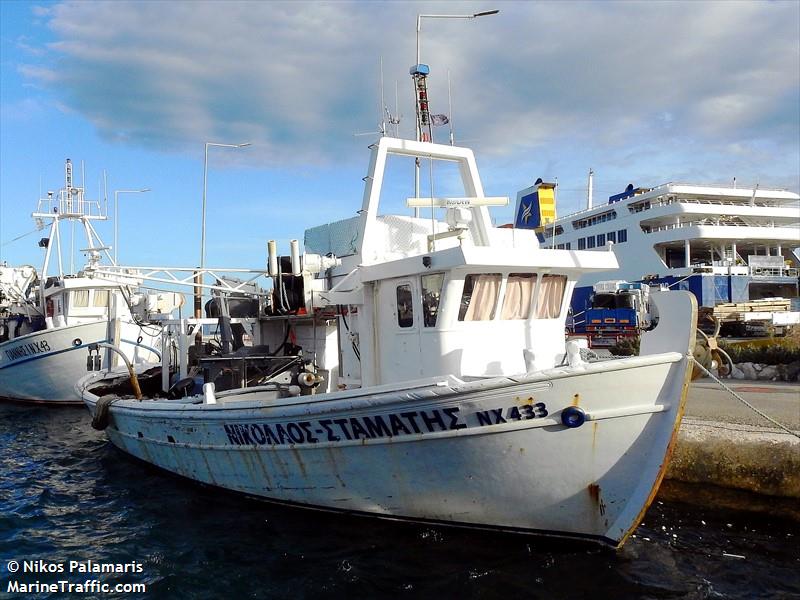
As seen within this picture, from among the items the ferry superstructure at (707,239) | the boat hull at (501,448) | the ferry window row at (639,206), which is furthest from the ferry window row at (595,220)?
the boat hull at (501,448)

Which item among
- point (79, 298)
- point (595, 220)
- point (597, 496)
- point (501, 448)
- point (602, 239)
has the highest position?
point (595, 220)

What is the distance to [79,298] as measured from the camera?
21531 mm

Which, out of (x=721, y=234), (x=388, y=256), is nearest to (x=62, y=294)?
(x=388, y=256)

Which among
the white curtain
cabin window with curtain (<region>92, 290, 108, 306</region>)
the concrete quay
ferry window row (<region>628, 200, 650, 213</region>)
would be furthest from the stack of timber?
cabin window with curtain (<region>92, 290, 108, 306</region>)

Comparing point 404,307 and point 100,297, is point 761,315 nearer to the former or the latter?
point 404,307

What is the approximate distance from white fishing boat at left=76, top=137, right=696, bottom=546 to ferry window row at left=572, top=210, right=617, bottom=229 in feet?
122

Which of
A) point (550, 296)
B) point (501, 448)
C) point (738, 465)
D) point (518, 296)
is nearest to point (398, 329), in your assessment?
point (518, 296)

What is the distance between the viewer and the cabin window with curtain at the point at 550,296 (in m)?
7.95

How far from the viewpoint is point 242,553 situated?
273 inches

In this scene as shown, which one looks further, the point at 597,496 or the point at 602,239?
the point at 602,239

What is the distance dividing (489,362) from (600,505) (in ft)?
6.65

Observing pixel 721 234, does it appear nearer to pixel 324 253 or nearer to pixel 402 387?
pixel 324 253

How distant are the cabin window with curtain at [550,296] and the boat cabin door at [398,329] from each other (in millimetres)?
1617

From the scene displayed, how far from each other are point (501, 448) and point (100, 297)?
19.4 metres
